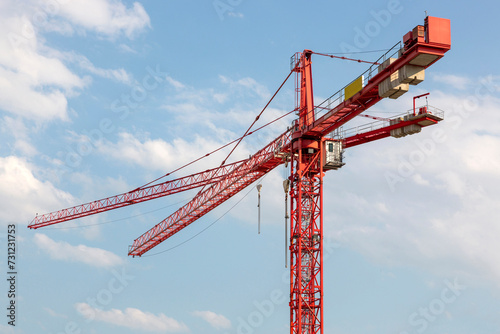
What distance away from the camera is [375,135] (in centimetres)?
5828

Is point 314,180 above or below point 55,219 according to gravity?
below

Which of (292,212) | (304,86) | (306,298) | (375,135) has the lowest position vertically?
(306,298)

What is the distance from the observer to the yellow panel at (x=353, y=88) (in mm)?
50656

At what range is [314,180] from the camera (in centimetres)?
6022

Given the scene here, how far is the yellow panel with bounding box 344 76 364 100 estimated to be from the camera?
50.7 meters

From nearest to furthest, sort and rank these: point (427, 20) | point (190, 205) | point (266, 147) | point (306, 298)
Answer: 1. point (427, 20)
2. point (306, 298)
3. point (266, 147)
4. point (190, 205)

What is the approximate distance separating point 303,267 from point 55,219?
173ft

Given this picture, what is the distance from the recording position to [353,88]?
2034 inches

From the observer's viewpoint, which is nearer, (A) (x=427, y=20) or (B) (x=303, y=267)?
(A) (x=427, y=20)

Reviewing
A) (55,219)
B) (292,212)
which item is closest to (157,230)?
(55,219)

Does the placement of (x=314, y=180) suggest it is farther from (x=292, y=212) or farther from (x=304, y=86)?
(x=304, y=86)

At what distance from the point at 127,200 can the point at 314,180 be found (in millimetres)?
36530

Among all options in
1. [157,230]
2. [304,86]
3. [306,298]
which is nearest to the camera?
[306,298]

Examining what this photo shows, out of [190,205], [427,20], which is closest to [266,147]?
[190,205]
